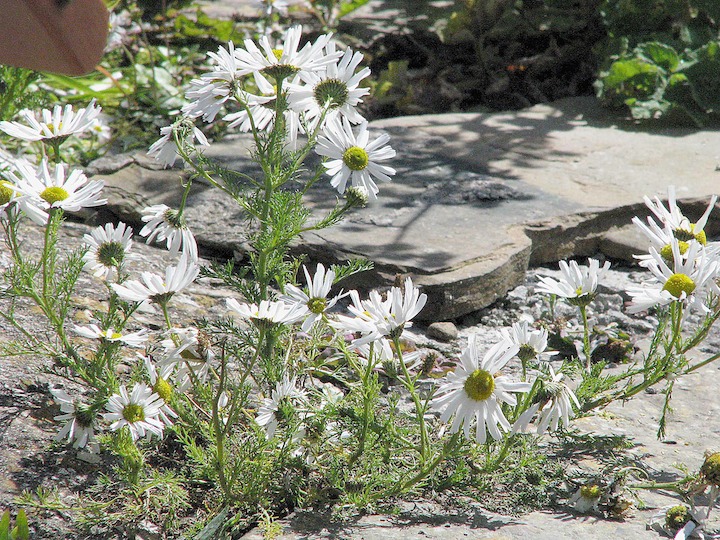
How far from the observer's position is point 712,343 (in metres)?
3.17

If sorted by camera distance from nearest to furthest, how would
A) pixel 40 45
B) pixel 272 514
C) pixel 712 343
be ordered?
pixel 40 45 → pixel 272 514 → pixel 712 343

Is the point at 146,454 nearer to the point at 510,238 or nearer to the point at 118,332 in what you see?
the point at 118,332

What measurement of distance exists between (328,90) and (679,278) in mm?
992

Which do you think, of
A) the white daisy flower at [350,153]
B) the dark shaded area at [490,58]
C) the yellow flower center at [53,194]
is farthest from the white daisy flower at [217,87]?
the dark shaded area at [490,58]

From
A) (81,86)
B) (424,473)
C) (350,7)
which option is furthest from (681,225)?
(350,7)

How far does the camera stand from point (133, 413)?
1905mm

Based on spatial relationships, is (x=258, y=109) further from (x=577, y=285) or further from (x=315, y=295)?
(x=577, y=285)

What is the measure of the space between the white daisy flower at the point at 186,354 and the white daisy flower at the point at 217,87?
1.74 ft

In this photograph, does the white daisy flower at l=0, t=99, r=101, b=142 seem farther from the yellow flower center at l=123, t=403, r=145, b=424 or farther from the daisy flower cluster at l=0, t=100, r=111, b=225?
the yellow flower center at l=123, t=403, r=145, b=424

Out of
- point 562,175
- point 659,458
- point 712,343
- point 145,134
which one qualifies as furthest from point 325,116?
point 145,134

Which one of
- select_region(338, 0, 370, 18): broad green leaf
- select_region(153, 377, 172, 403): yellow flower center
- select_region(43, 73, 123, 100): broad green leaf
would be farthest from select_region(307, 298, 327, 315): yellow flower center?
select_region(338, 0, 370, 18): broad green leaf

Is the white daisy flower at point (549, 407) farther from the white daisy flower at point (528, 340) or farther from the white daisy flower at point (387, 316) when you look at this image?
the white daisy flower at point (387, 316)

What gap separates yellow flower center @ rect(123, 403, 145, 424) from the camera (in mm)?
1905

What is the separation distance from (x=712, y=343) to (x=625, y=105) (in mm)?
2726
